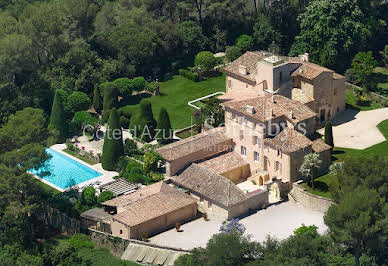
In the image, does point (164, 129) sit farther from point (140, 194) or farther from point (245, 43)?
point (245, 43)

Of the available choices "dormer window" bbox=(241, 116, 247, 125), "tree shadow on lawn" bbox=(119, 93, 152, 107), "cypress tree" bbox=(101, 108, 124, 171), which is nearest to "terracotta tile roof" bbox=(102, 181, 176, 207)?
"cypress tree" bbox=(101, 108, 124, 171)

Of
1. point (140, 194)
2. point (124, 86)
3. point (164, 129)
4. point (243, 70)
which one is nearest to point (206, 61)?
point (124, 86)

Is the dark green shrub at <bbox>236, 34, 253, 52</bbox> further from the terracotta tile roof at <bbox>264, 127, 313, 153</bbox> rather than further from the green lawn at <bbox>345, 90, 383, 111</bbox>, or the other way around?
the terracotta tile roof at <bbox>264, 127, 313, 153</bbox>

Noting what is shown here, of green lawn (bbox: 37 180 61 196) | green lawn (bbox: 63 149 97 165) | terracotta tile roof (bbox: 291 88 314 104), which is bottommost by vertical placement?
green lawn (bbox: 37 180 61 196)

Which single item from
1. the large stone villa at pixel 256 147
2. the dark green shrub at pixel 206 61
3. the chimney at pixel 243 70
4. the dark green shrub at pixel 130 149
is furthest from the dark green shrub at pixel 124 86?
the large stone villa at pixel 256 147

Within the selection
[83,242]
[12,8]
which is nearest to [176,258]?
[83,242]
